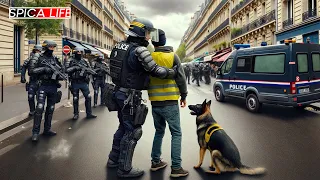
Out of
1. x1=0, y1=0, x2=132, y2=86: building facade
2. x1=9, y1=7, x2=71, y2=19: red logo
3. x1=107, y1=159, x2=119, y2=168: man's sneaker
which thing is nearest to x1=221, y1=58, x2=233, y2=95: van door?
x1=0, y1=0, x2=132, y2=86: building facade

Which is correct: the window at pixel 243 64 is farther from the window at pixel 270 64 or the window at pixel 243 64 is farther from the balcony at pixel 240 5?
the balcony at pixel 240 5

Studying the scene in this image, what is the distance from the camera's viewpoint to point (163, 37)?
3.38 m

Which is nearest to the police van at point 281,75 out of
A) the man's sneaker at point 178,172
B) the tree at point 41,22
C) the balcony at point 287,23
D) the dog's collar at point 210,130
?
the dog's collar at point 210,130

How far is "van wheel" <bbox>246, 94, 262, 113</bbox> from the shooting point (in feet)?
26.0

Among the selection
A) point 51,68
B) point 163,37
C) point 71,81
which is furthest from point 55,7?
point 163,37

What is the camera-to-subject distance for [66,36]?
25156mm

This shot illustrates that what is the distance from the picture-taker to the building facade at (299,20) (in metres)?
15.9

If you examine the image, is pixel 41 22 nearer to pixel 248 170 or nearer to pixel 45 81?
pixel 45 81

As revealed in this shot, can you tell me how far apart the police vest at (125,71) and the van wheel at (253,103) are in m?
5.40

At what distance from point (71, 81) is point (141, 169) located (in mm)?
4271

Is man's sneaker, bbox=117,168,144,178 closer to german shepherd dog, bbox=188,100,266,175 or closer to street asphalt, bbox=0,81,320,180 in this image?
street asphalt, bbox=0,81,320,180

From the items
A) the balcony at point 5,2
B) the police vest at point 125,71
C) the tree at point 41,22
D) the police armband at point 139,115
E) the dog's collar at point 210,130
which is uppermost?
the balcony at point 5,2

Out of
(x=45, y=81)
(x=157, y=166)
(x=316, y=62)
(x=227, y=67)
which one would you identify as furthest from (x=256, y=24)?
(x=157, y=166)

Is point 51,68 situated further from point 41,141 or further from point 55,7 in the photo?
point 55,7
